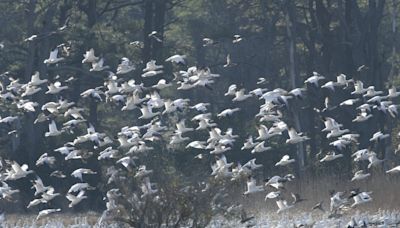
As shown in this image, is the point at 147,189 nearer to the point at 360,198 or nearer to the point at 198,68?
the point at 360,198

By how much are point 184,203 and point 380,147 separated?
20394 millimetres

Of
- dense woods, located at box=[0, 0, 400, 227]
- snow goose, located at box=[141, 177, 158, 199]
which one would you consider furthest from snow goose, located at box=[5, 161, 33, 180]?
snow goose, located at box=[141, 177, 158, 199]

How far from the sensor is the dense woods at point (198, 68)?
38656mm

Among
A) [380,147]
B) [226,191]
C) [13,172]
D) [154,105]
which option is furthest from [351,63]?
[226,191]

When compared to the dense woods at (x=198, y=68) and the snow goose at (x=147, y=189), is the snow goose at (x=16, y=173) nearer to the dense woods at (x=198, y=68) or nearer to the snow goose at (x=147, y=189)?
the dense woods at (x=198, y=68)

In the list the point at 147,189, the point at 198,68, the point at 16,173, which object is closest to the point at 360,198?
the point at 147,189

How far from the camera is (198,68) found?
3588cm

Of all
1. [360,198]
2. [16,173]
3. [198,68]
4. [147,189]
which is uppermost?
[198,68]

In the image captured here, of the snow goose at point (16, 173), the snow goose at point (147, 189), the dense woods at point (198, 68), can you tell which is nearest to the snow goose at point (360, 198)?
the dense woods at point (198, 68)

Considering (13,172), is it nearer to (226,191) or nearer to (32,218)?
(32,218)

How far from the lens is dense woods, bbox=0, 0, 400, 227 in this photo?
127ft

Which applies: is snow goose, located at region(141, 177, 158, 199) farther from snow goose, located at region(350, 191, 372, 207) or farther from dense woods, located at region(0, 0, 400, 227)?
dense woods, located at region(0, 0, 400, 227)

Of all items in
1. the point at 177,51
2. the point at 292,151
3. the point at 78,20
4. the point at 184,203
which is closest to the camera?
the point at 184,203

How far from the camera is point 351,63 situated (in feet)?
145
